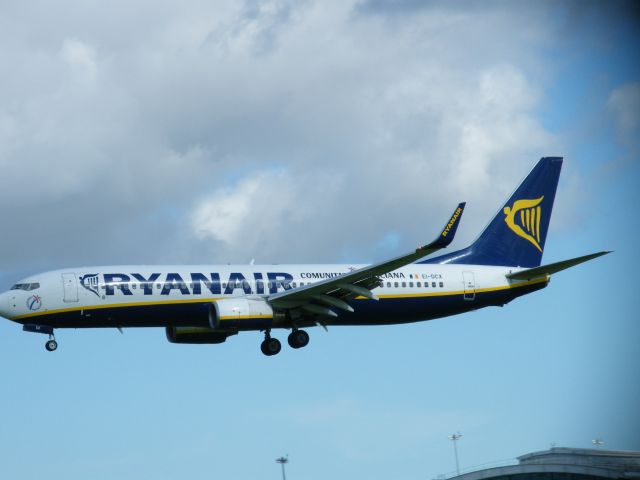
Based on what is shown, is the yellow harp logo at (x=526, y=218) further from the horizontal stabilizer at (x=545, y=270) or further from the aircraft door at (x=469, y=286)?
the aircraft door at (x=469, y=286)

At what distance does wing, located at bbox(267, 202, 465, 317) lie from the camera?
5312cm

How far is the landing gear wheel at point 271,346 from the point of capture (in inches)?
2312

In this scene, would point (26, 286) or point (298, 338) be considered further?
point (298, 338)

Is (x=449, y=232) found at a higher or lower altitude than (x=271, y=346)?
higher

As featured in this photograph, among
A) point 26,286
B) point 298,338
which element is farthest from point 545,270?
point 26,286

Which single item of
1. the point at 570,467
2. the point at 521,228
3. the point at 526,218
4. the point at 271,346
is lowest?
the point at 570,467

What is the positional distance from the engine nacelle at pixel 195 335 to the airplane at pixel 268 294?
0.06m

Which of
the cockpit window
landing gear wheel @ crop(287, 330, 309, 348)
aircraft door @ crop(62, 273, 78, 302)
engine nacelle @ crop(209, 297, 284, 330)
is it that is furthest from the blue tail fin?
the cockpit window

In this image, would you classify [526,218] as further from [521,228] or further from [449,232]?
[449,232]

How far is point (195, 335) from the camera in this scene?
5994 centimetres

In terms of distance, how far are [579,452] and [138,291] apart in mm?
34898

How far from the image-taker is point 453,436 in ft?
270

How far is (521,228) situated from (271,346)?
1827 cm

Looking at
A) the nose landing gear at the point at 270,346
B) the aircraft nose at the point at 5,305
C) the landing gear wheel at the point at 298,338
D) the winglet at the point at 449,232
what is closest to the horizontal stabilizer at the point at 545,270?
the winglet at the point at 449,232
